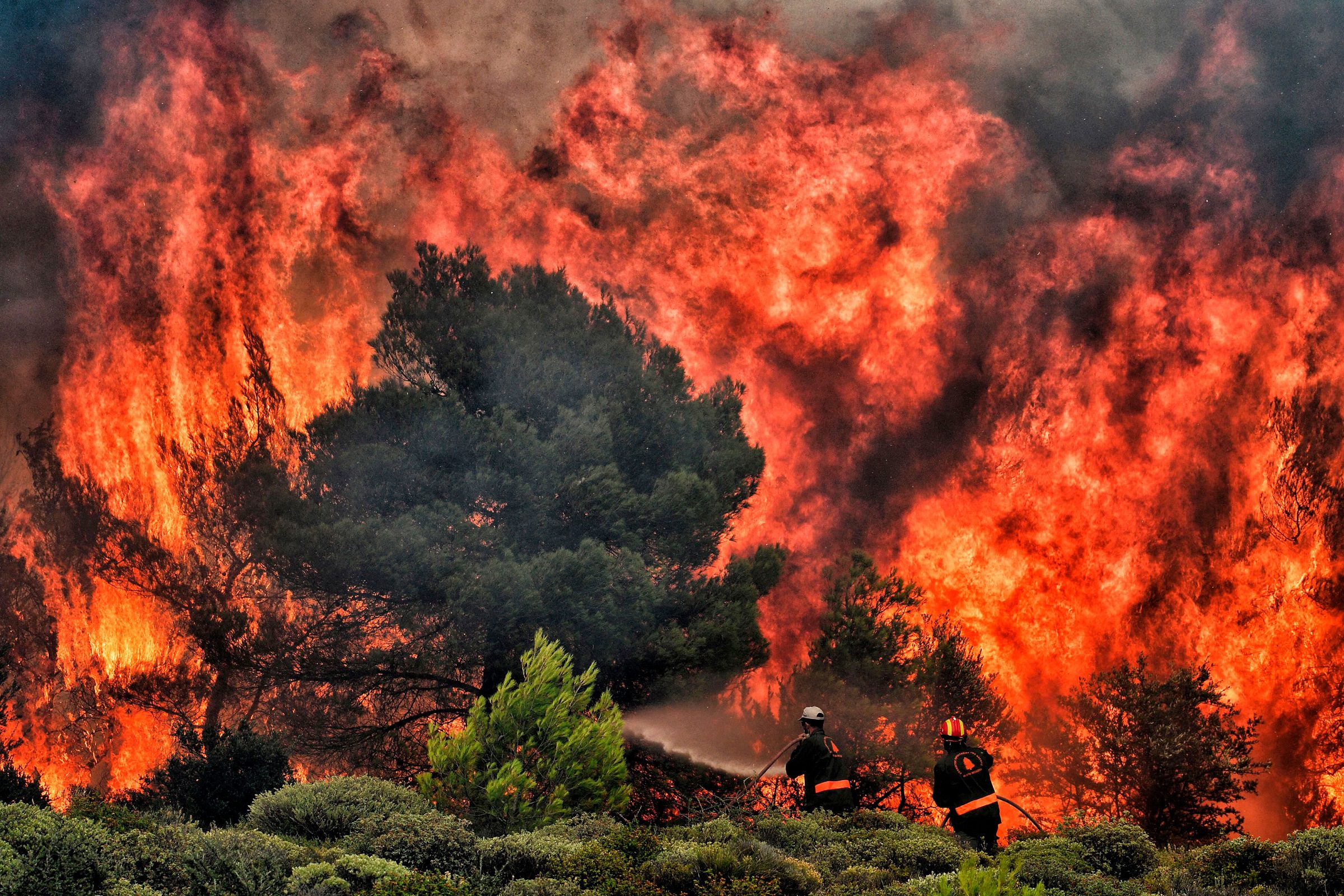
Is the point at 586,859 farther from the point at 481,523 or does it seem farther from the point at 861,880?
the point at 481,523

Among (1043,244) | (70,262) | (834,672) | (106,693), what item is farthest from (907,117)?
(106,693)

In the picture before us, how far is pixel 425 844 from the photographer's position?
801 centimetres

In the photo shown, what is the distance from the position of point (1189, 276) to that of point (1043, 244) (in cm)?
303

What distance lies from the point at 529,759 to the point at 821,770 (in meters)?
3.26

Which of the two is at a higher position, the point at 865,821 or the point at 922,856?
the point at 865,821

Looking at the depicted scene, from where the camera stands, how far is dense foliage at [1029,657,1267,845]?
16.9 metres

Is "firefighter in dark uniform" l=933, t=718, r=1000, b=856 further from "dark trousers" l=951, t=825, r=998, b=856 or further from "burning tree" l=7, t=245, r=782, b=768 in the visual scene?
"burning tree" l=7, t=245, r=782, b=768

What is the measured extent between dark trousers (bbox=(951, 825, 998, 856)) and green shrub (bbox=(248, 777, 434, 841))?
5.31 metres

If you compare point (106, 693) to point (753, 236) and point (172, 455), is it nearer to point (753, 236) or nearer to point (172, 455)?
point (172, 455)

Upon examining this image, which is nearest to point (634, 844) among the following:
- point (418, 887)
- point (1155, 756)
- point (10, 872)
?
point (418, 887)

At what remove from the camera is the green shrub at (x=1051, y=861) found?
8594mm

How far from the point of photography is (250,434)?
22.8 metres

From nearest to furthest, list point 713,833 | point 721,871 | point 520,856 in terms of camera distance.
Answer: point 721,871 < point 520,856 < point 713,833

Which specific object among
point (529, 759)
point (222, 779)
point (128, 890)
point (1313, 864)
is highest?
point (222, 779)
